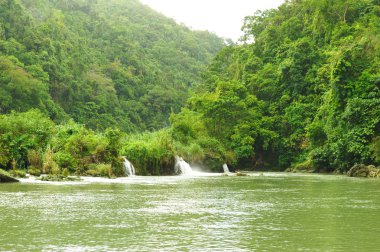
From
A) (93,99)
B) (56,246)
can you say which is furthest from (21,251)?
(93,99)

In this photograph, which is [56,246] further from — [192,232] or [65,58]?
[65,58]

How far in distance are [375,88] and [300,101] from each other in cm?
1860

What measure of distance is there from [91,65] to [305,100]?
4981cm

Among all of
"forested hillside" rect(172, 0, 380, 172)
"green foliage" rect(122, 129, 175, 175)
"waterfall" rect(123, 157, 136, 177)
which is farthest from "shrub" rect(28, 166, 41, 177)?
"forested hillside" rect(172, 0, 380, 172)

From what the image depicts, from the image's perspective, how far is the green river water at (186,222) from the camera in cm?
983

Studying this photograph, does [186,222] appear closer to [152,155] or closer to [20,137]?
[20,137]

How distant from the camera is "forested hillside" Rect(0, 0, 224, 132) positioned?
7175 centimetres

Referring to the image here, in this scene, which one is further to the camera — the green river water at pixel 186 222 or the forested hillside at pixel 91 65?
the forested hillside at pixel 91 65

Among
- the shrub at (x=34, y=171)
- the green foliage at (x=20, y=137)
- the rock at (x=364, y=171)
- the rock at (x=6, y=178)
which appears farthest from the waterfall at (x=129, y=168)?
the rock at (x=364, y=171)

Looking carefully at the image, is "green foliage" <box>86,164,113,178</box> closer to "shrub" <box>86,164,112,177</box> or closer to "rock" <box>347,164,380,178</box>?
"shrub" <box>86,164,112,177</box>

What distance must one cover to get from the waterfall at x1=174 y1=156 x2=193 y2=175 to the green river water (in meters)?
22.7

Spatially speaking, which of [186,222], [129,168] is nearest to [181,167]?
[129,168]

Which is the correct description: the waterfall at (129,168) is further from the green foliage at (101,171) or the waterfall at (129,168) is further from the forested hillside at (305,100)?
the forested hillside at (305,100)

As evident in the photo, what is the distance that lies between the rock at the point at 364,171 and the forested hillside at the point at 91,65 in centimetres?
4083
